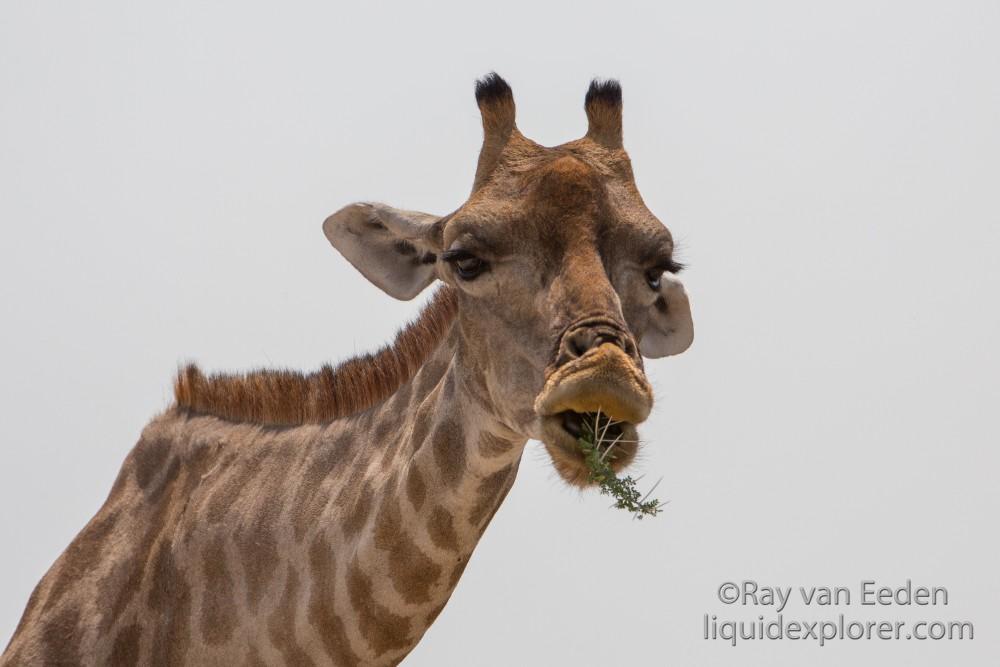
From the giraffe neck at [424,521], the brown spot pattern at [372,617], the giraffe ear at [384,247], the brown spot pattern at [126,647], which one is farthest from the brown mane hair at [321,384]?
the brown spot pattern at [126,647]

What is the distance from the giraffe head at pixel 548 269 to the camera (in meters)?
7.07

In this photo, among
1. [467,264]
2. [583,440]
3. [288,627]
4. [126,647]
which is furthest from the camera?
[126,647]

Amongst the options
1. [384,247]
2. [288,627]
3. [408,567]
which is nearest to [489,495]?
[408,567]

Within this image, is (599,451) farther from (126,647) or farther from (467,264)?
(126,647)

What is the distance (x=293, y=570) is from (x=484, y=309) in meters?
2.14

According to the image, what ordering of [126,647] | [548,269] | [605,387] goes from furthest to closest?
[126,647] < [548,269] < [605,387]

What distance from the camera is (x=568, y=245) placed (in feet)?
25.7

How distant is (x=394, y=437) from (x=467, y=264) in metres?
1.46

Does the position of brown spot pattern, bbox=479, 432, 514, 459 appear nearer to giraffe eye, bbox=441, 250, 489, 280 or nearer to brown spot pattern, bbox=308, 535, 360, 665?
giraffe eye, bbox=441, 250, 489, 280

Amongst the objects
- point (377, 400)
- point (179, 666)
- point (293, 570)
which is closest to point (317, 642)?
point (293, 570)

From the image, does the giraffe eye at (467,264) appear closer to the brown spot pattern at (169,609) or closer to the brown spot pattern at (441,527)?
the brown spot pattern at (441,527)

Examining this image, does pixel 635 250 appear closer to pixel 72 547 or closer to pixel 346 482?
pixel 346 482

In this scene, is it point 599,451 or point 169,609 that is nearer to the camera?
point 599,451

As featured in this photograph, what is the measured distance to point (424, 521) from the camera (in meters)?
8.34
